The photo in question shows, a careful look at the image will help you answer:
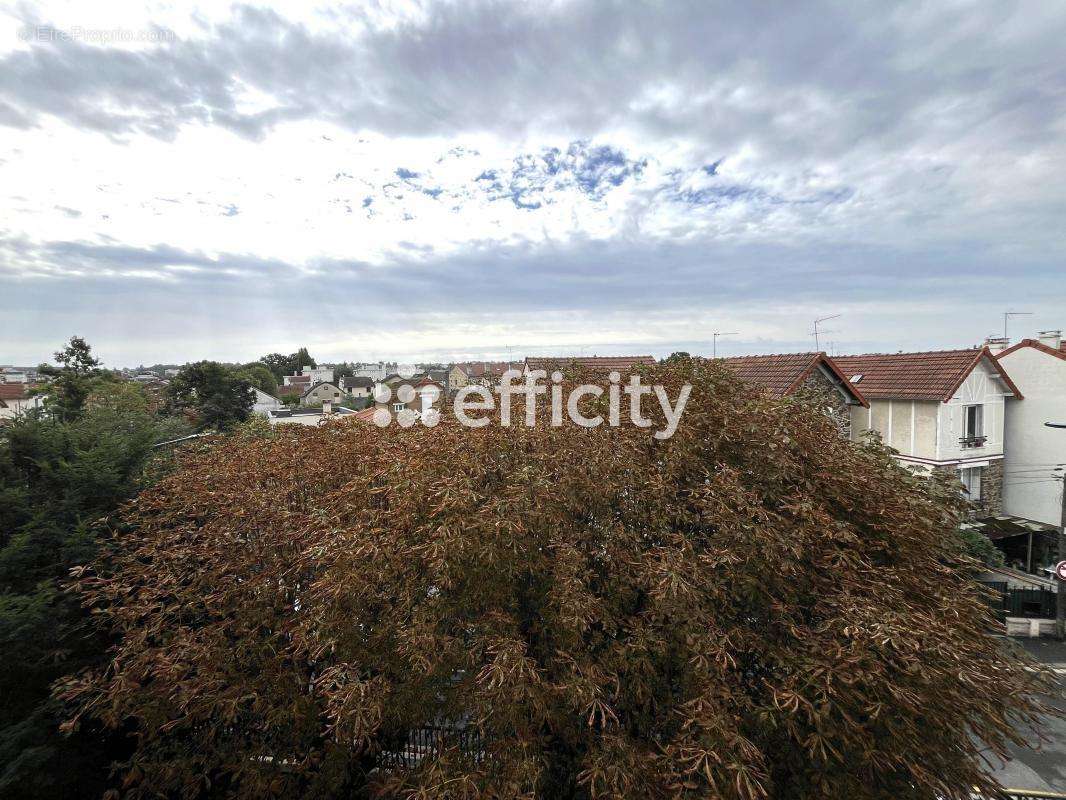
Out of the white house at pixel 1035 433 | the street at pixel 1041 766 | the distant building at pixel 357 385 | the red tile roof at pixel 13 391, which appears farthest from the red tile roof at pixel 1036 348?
the distant building at pixel 357 385

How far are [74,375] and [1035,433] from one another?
46568 mm

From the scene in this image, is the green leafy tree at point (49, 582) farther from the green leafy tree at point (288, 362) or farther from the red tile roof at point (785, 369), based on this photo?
the green leafy tree at point (288, 362)

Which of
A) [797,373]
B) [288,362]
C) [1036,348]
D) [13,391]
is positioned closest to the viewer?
[797,373]

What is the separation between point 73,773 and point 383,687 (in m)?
4.79

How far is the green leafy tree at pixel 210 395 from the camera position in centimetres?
3316

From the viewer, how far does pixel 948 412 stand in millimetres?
16844

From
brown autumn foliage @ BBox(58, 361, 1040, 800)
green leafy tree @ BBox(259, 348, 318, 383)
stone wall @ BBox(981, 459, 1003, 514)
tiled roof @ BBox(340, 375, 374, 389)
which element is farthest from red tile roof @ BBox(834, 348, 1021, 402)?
green leafy tree @ BBox(259, 348, 318, 383)

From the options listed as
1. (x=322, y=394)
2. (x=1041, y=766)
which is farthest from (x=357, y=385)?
(x=1041, y=766)

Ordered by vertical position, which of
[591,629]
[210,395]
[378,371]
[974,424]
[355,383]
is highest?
[378,371]

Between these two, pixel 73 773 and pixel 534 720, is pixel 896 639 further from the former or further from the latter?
pixel 73 773

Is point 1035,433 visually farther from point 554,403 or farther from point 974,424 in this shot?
point 554,403

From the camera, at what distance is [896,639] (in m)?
3.41

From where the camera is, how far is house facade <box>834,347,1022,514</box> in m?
16.8

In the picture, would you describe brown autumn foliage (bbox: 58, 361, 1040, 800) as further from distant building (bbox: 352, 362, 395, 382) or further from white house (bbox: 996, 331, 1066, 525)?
distant building (bbox: 352, 362, 395, 382)
